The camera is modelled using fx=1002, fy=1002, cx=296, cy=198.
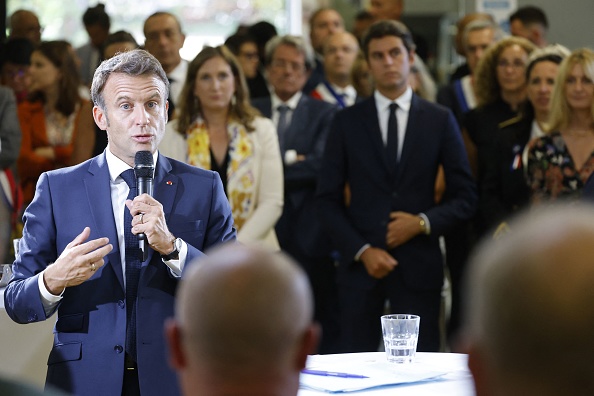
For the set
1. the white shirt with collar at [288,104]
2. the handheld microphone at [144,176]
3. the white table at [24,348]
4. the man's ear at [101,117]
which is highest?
the white shirt with collar at [288,104]

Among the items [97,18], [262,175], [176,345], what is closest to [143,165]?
[176,345]

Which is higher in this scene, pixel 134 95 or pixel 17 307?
pixel 134 95

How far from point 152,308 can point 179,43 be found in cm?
364

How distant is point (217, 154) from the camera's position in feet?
16.6

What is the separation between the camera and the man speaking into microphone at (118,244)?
2691 mm

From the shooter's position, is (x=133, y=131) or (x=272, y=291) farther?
(x=133, y=131)

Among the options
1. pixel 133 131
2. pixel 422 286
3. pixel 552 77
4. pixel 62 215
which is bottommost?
pixel 422 286

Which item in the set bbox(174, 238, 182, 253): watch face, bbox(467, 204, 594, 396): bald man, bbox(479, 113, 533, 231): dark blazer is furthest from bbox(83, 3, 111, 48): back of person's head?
bbox(467, 204, 594, 396): bald man

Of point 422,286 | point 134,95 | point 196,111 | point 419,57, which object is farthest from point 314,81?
point 134,95

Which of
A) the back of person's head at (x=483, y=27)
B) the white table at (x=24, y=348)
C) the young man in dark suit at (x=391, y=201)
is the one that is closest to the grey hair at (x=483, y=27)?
the back of person's head at (x=483, y=27)

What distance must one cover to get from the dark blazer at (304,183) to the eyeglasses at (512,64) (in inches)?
39.1

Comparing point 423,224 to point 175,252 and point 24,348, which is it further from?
point 175,252

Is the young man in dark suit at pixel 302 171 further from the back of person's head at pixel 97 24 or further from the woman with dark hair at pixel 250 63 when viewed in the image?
the back of person's head at pixel 97 24

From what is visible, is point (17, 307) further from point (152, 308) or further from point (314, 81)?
point (314, 81)
